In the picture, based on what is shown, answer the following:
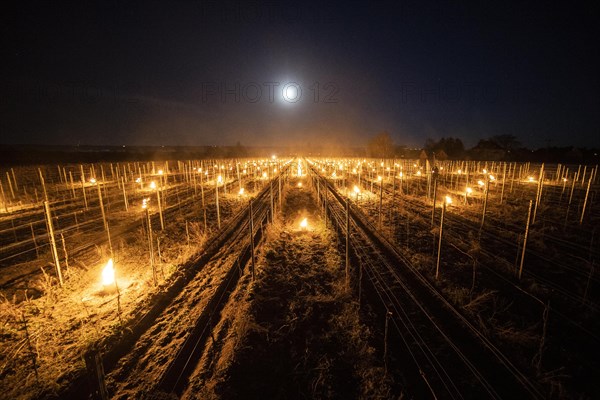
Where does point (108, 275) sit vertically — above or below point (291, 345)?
above

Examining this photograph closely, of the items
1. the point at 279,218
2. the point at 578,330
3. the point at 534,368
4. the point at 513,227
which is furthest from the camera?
the point at 279,218

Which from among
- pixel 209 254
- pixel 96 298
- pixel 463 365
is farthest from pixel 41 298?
pixel 463 365

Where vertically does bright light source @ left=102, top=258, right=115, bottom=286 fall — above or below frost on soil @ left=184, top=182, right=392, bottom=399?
above

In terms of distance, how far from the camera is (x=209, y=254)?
9344 mm

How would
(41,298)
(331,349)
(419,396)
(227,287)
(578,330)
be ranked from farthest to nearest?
(227,287), (41,298), (578,330), (331,349), (419,396)

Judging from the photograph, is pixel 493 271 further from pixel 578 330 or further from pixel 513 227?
pixel 513 227

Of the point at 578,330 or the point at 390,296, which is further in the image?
the point at 390,296

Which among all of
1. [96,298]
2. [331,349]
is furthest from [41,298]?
[331,349]

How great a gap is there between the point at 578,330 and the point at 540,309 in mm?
734

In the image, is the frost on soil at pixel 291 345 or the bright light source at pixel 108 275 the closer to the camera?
the frost on soil at pixel 291 345

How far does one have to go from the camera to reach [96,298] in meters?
6.40

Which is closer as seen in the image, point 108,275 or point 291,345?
point 291,345

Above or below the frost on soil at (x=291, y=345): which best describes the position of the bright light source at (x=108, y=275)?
above

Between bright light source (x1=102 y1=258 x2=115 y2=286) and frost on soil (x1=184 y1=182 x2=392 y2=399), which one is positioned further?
bright light source (x1=102 y1=258 x2=115 y2=286)
